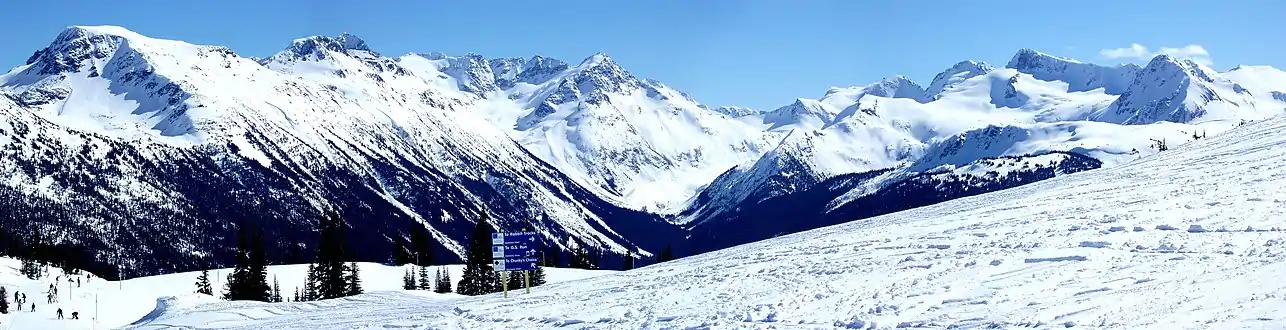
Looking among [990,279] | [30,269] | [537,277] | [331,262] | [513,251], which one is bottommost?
[990,279]

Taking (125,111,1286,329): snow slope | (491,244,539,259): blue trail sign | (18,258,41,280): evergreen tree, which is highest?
(18,258,41,280): evergreen tree

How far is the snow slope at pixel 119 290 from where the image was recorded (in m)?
80.8

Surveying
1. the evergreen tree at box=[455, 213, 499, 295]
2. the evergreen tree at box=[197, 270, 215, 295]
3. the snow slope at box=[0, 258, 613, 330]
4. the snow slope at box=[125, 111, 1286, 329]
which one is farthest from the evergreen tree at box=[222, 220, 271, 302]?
the snow slope at box=[125, 111, 1286, 329]

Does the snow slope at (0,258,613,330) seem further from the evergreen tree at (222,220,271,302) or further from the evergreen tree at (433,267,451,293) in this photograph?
the evergreen tree at (222,220,271,302)

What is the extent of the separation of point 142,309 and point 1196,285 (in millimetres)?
91166

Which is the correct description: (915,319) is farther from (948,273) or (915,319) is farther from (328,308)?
(328,308)

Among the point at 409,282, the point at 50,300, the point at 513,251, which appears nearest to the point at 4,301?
the point at 50,300

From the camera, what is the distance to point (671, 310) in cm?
2627

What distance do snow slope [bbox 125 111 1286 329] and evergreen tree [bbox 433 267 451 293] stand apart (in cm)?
5173

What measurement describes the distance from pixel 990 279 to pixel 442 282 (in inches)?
3078

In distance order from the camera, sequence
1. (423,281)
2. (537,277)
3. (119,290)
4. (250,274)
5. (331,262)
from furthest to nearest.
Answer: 1. (119,290)
2. (423,281)
3. (537,277)
4. (250,274)
5. (331,262)

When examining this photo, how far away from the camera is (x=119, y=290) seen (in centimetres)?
10325

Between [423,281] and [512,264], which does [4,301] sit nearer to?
[423,281]

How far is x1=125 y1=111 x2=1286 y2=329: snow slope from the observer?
64.0ft
